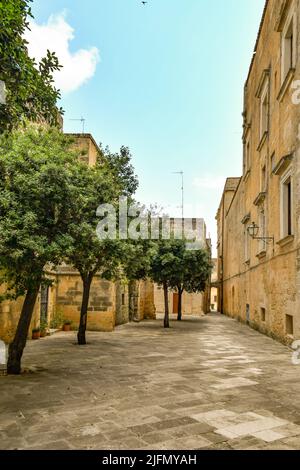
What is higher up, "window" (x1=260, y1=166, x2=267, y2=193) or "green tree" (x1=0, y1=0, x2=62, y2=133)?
"window" (x1=260, y1=166, x2=267, y2=193)

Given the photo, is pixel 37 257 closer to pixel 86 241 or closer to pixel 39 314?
pixel 86 241

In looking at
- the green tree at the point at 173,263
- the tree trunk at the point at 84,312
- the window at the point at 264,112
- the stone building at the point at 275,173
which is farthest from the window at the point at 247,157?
the tree trunk at the point at 84,312

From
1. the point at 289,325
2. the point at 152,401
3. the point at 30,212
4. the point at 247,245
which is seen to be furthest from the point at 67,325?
the point at 152,401

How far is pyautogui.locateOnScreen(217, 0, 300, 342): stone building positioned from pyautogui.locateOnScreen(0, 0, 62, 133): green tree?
684cm

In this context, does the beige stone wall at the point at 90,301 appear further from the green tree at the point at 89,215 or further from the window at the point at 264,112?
the window at the point at 264,112

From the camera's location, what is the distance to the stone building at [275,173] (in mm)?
10477

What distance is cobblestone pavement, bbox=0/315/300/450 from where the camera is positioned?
411cm

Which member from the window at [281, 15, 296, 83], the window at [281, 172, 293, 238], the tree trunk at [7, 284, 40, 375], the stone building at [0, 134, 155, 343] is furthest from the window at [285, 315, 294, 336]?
the stone building at [0, 134, 155, 343]

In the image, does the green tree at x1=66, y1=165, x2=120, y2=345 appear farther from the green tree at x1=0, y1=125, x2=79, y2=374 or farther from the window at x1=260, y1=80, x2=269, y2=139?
the window at x1=260, y1=80, x2=269, y2=139

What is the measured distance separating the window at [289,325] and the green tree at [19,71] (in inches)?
355

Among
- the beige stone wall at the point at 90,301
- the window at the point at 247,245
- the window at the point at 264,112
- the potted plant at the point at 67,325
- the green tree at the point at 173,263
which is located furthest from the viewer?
the window at the point at 247,245

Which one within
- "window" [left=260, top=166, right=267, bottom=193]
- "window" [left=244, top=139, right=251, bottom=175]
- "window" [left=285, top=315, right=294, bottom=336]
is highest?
"window" [left=244, top=139, right=251, bottom=175]
